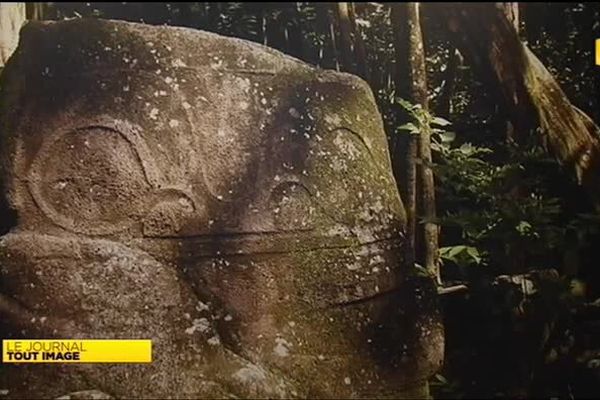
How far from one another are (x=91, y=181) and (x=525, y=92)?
1456 mm

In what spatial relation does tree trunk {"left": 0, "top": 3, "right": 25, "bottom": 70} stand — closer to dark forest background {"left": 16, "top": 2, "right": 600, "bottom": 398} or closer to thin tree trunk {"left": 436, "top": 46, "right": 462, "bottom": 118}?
dark forest background {"left": 16, "top": 2, "right": 600, "bottom": 398}

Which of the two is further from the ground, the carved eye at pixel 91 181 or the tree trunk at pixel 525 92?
the tree trunk at pixel 525 92

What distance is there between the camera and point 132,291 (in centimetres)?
199

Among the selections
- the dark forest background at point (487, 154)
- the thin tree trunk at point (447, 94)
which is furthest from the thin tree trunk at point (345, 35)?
the thin tree trunk at point (447, 94)

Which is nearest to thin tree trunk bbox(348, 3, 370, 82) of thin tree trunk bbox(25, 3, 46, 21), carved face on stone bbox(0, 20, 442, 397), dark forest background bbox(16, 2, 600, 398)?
dark forest background bbox(16, 2, 600, 398)

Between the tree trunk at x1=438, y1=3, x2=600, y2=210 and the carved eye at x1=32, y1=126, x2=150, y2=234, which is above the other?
the tree trunk at x1=438, y1=3, x2=600, y2=210

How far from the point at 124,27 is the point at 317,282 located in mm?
852

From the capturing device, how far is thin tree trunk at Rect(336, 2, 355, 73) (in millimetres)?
2756

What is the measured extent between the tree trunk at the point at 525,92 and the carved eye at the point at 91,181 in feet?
4.05

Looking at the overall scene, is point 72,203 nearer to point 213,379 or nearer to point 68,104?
point 68,104

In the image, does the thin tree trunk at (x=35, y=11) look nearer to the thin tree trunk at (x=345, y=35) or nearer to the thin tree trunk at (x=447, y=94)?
the thin tree trunk at (x=345, y=35)

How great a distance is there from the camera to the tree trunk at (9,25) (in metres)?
2.87

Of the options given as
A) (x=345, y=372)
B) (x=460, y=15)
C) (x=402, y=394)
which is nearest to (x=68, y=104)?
(x=345, y=372)

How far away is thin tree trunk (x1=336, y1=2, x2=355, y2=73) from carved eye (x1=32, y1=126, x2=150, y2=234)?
1005mm
